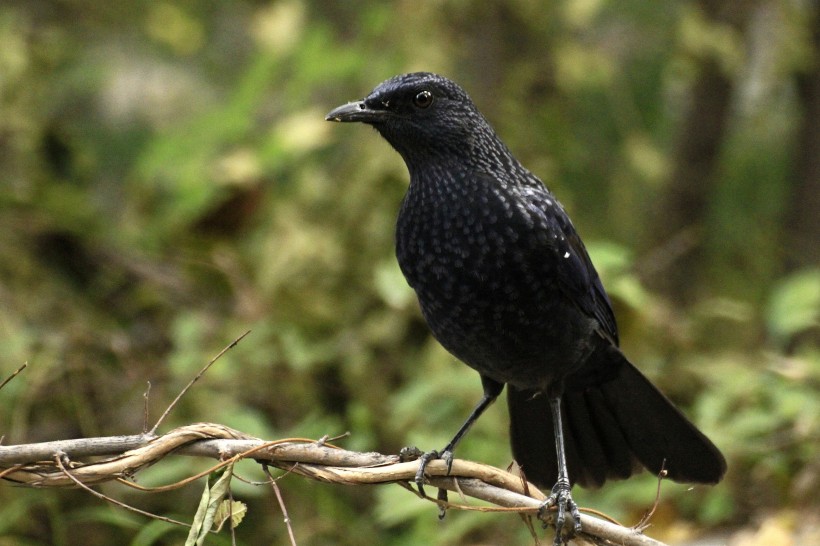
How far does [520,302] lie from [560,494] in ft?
1.78

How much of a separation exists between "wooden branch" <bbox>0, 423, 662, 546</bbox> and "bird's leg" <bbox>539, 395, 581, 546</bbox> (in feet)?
0.46

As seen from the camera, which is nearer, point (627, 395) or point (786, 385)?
point (627, 395)

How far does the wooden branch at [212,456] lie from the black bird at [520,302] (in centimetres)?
29

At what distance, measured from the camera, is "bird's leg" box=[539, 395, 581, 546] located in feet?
8.53

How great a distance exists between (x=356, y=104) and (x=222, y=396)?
245 cm

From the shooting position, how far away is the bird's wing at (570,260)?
3.04 meters

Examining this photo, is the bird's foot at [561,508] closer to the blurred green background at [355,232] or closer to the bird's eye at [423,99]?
the bird's eye at [423,99]

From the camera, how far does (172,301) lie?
5770 millimetres

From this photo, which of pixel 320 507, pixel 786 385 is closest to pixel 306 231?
pixel 320 507

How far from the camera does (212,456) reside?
7.63 ft

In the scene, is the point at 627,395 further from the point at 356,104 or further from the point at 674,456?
the point at 356,104

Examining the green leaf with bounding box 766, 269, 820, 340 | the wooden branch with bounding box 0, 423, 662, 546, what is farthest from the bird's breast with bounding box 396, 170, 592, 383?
the green leaf with bounding box 766, 269, 820, 340

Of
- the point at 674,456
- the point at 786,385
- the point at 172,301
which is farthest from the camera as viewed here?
the point at 172,301

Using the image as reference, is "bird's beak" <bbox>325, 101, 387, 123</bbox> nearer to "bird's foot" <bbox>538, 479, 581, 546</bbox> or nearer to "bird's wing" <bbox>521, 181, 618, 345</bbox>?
"bird's wing" <bbox>521, 181, 618, 345</bbox>
